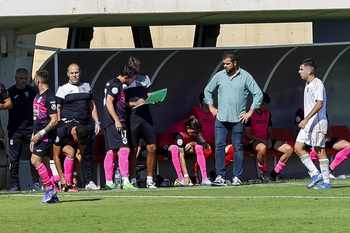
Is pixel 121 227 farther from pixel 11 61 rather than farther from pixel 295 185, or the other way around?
pixel 11 61

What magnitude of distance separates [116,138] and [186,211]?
155 inches

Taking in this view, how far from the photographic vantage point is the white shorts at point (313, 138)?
38.3 ft

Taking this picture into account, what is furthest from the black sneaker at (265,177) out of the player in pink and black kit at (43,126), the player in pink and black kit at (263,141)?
the player in pink and black kit at (43,126)

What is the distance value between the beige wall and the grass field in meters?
11.4

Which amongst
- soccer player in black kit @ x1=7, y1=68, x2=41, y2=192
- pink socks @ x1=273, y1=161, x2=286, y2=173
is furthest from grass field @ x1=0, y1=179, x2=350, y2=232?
pink socks @ x1=273, y1=161, x2=286, y2=173

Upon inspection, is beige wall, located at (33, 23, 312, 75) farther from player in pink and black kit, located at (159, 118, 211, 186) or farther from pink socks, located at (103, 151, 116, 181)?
pink socks, located at (103, 151, 116, 181)

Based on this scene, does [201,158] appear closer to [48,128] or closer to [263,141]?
[263,141]

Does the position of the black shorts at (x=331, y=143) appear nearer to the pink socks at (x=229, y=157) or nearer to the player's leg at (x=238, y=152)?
the pink socks at (x=229, y=157)

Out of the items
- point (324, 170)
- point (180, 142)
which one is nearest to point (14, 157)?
point (180, 142)

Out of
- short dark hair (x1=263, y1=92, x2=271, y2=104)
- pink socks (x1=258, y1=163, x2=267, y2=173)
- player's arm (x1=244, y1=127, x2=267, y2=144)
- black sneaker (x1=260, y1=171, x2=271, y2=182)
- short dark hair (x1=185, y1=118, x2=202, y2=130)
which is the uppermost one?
short dark hair (x1=263, y1=92, x2=271, y2=104)

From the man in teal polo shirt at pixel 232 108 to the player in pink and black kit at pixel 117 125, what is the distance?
1.21m

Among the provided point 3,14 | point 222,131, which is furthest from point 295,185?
point 3,14

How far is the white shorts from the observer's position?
459 inches

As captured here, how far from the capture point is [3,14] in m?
12.3
